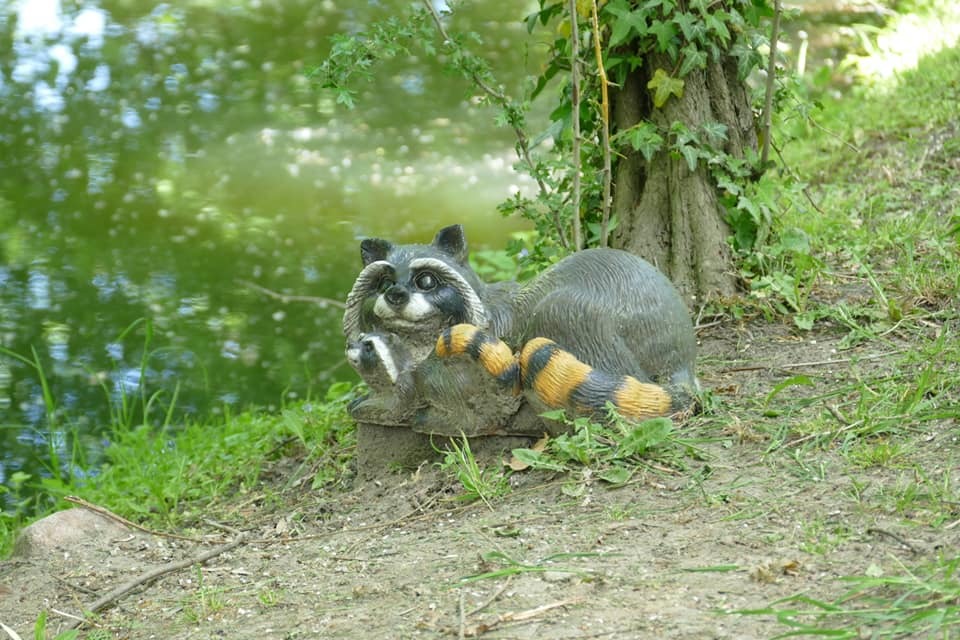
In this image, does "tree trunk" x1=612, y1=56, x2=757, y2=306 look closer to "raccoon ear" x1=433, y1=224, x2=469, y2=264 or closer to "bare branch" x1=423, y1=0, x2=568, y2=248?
"bare branch" x1=423, y1=0, x2=568, y2=248

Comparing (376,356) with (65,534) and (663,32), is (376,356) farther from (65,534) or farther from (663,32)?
(663,32)

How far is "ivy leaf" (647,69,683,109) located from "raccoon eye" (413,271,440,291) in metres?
1.31

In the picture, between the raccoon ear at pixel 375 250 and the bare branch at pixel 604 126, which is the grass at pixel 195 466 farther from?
Result: the bare branch at pixel 604 126

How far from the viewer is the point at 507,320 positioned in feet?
13.3

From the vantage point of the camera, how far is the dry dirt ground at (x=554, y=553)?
285 cm

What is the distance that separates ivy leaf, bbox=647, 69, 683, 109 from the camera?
468 cm

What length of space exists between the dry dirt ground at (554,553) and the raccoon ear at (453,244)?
2.31ft

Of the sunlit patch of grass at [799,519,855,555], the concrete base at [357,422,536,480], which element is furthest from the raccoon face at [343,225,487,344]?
the sunlit patch of grass at [799,519,855,555]

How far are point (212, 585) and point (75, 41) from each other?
8.52 meters

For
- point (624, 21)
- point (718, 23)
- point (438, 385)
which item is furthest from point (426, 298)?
point (718, 23)

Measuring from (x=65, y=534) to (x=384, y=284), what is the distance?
133 centimetres

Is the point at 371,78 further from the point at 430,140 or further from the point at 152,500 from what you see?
the point at 430,140

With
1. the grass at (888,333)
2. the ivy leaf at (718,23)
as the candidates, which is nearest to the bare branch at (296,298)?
the ivy leaf at (718,23)

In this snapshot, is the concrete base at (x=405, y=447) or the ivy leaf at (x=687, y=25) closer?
the concrete base at (x=405, y=447)
